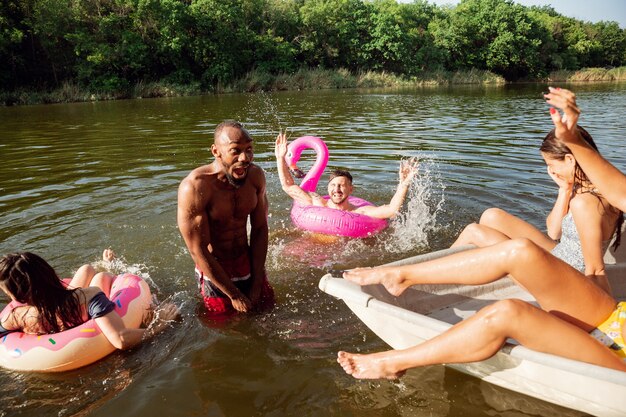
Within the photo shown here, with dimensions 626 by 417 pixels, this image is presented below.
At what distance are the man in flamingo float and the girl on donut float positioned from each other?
3.08 meters

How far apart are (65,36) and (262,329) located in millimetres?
31555

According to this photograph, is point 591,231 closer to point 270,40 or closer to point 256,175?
point 256,175

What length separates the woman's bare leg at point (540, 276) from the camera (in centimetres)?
257

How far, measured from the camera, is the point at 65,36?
28812 mm

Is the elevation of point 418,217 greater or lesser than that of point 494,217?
lesser

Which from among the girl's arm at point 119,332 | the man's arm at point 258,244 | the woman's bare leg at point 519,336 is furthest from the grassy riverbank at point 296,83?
the woman's bare leg at point 519,336

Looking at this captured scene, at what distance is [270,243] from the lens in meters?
5.77

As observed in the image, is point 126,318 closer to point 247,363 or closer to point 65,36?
point 247,363

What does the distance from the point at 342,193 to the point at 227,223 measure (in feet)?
7.94

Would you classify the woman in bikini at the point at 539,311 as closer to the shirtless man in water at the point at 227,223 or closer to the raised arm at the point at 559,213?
the raised arm at the point at 559,213

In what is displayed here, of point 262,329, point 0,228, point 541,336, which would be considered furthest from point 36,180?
point 541,336

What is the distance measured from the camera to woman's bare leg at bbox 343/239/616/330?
257cm

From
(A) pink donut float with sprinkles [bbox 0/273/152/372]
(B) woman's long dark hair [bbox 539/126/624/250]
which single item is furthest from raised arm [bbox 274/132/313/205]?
(B) woman's long dark hair [bbox 539/126/624/250]

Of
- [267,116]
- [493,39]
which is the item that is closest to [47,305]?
[267,116]
